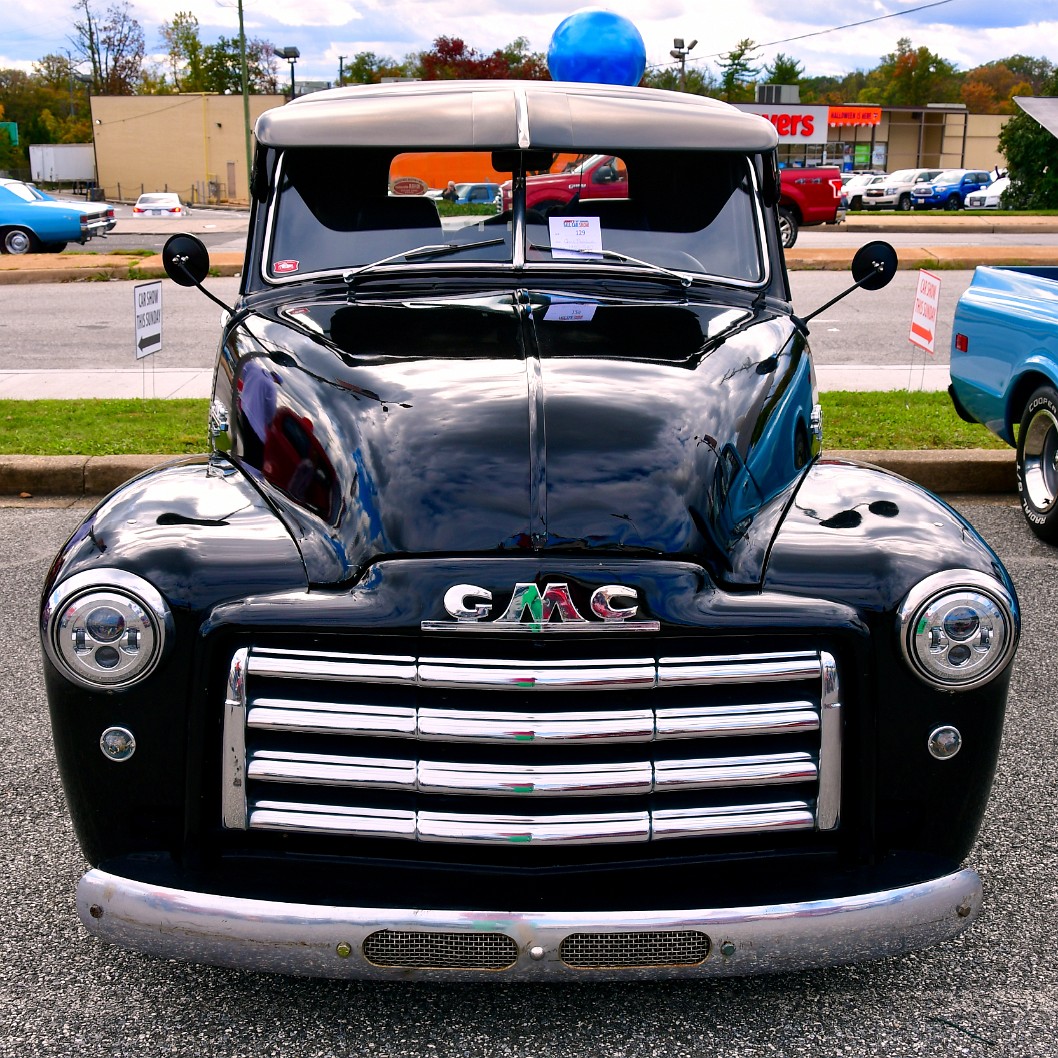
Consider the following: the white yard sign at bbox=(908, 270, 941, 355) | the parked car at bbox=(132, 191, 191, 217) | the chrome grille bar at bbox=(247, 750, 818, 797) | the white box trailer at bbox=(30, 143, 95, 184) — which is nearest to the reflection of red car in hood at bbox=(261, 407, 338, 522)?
the chrome grille bar at bbox=(247, 750, 818, 797)

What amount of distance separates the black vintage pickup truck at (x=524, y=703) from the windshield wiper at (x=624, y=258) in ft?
3.43

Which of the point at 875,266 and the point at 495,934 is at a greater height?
the point at 875,266

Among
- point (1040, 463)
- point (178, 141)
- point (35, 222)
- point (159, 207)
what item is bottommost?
point (159, 207)

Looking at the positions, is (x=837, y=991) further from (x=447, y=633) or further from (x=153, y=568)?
(x=153, y=568)

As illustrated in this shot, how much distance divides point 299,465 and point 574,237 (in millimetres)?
1431

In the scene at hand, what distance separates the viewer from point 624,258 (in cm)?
397

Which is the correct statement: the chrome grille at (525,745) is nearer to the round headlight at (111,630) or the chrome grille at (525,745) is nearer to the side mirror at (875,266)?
the round headlight at (111,630)

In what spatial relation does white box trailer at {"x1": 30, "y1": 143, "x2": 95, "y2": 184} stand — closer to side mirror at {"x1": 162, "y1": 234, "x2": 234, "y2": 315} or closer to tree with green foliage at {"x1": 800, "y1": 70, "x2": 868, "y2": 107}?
tree with green foliage at {"x1": 800, "y1": 70, "x2": 868, "y2": 107}

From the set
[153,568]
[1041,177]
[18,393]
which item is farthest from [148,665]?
[1041,177]

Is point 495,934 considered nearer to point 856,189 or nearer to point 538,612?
point 538,612

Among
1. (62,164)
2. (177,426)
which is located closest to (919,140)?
(62,164)

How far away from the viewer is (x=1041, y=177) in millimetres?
33906

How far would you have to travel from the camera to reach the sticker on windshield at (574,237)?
3932 millimetres

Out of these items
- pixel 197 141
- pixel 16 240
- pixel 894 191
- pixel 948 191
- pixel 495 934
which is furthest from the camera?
pixel 197 141
